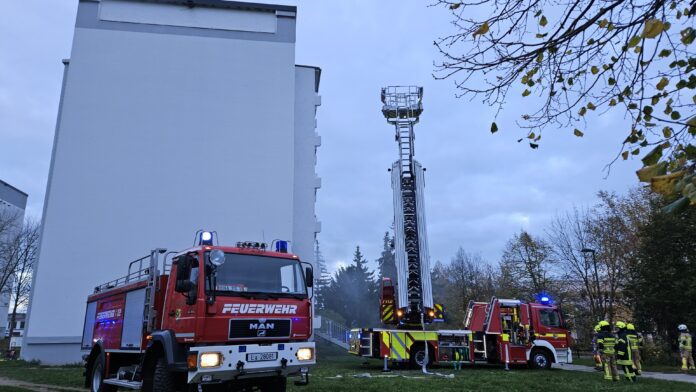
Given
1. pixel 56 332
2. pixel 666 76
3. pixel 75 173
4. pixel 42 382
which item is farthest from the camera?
pixel 75 173

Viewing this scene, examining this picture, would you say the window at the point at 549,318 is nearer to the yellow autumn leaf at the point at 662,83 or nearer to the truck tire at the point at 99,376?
the truck tire at the point at 99,376

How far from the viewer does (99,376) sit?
10.0 metres

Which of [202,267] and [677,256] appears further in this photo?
[677,256]

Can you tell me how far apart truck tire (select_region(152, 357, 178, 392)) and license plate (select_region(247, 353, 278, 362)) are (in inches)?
50.2

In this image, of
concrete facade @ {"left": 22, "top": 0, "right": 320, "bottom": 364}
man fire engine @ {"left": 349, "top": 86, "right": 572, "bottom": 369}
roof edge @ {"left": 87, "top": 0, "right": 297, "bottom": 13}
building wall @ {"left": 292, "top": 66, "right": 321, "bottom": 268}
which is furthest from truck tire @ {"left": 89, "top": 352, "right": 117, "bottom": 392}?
roof edge @ {"left": 87, "top": 0, "right": 297, "bottom": 13}

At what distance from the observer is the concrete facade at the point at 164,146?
888 inches

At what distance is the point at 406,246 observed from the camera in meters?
16.2

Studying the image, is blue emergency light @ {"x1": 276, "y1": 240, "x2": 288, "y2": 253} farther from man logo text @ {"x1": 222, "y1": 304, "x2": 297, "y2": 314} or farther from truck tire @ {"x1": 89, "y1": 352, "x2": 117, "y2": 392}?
truck tire @ {"x1": 89, "y1": 352, "x2": 117, "y2": 392}

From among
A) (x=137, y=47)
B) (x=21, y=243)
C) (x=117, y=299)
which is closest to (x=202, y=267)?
(x=117, y=299)

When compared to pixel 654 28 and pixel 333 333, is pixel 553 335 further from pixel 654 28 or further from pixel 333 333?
pixel 333 333

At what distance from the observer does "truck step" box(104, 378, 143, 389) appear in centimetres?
814

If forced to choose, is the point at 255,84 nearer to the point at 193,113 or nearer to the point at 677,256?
the point at 193,113

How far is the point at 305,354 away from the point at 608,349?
9.99 m

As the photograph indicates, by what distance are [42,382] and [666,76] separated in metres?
16.1
